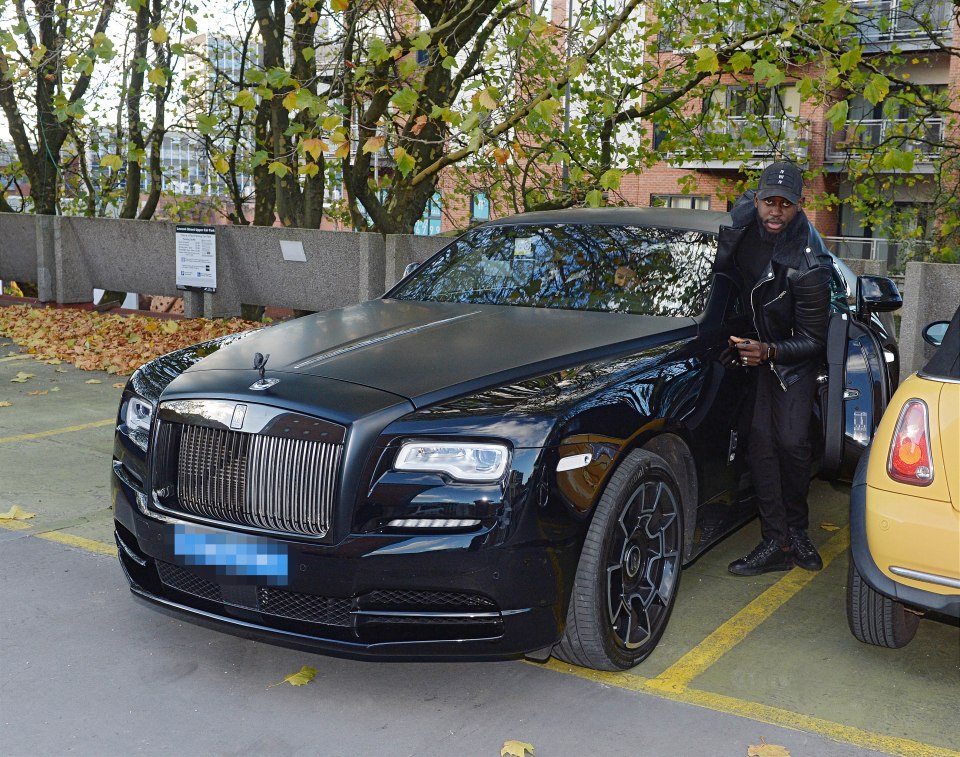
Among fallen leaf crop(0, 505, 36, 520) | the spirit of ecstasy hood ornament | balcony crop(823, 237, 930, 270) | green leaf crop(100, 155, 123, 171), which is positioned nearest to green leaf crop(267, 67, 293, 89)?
green leaf crop(100, 155, 123, 171)

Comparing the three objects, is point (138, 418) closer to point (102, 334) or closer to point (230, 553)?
point (230, 553)

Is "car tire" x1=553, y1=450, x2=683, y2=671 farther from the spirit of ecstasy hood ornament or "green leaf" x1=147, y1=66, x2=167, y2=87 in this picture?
"green leaf" x1=147, y1=66, x2=167, y2=87

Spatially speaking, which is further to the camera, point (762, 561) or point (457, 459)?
point (762, 561)

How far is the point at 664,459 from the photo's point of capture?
4055 millimetres

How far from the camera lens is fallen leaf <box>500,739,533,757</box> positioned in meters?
3.30

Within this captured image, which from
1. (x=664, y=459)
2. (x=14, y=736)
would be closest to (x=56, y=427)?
(x=14, y=736)

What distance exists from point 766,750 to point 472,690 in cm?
101

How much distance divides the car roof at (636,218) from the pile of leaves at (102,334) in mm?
5953

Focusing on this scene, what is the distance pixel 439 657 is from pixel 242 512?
79 cm

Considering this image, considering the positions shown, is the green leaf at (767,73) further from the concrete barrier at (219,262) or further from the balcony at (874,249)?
the balcony at (874,249)

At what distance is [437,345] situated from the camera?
13.5 ft

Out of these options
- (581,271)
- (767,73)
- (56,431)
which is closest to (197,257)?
(56,431)

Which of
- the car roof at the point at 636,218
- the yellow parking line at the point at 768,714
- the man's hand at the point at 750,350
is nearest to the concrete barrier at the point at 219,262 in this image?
the car roof at the point at 636,218

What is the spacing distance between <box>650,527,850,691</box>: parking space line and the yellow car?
26.3 inches
